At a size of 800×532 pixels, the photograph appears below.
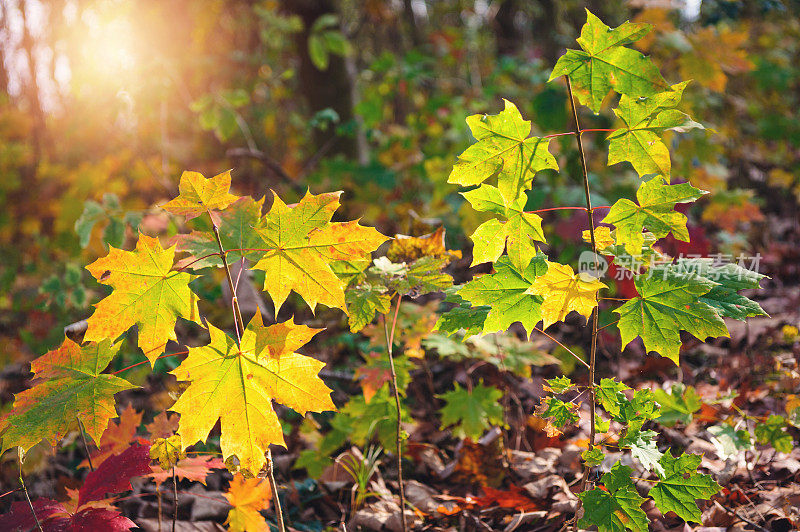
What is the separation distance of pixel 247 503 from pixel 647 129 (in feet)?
4.02

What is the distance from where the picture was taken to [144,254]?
1038mm

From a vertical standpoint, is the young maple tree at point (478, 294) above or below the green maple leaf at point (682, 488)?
above

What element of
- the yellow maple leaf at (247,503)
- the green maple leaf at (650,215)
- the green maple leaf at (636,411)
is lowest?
the yellow maple leaf at (247,503)

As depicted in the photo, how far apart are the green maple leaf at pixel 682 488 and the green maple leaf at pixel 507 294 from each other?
0.43 m

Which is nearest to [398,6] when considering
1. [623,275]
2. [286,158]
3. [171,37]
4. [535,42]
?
[535,42]

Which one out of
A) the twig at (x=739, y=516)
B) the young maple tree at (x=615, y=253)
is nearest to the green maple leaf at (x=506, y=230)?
the young maple tree at (x=615, y=253)

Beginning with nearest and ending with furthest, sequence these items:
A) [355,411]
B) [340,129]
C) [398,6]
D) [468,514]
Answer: [468,514], [355,411], [340,129], [398,6]

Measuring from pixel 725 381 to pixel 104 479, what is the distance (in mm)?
1931

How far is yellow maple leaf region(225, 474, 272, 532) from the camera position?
126 centimetres

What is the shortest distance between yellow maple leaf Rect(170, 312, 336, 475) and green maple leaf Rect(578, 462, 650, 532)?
21.7 inches

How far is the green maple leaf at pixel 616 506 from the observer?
41.1 inches

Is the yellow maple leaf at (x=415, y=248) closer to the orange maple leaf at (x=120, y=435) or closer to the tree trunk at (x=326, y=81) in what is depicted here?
the orange maple leaf at (x=120, y=435)

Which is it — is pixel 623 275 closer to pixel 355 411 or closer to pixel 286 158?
pixel 355 411

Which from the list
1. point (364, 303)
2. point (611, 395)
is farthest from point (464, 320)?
point (611, 395)
